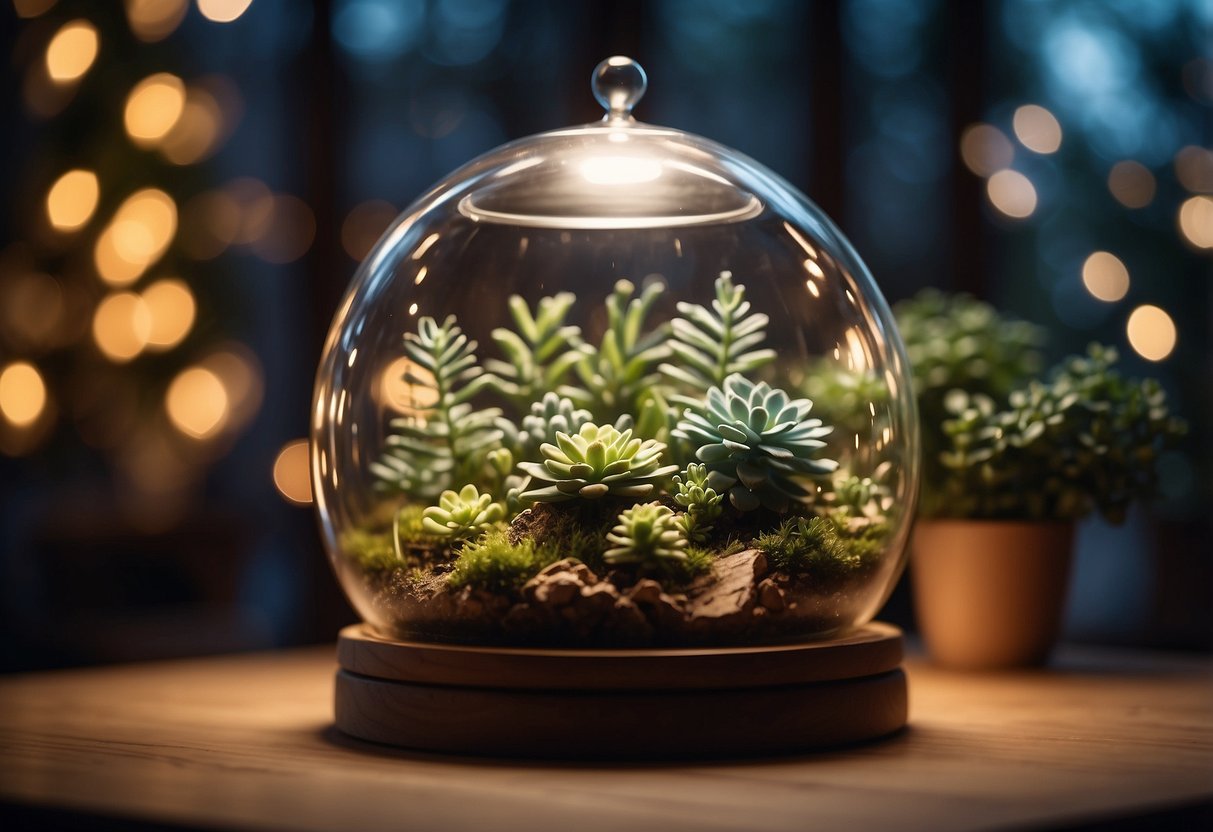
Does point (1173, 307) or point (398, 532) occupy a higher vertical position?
point (1173, 307)

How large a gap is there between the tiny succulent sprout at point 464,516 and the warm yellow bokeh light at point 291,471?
207 cm

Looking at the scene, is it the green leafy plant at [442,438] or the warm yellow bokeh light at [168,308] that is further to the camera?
the warm yellow bokeh light at [168,308]

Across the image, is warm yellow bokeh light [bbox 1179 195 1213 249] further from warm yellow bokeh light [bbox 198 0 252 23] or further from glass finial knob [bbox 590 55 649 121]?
warm yellow bokeh light [bbox 198 0 252 23]

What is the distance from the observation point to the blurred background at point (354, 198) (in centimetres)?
272

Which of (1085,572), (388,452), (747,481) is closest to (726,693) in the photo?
(747,481)

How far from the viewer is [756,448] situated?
1.05m

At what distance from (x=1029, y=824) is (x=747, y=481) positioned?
14.2 inches

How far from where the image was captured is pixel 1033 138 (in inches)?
113

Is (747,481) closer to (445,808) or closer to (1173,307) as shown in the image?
(445,808)

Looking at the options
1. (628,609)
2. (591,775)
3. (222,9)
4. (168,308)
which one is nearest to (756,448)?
(628,609)

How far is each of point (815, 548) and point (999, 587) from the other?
1.58 ft

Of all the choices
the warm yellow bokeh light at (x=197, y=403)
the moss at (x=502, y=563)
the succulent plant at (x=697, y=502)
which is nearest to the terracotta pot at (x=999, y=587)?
the succulent plant at (x=697, y=502)

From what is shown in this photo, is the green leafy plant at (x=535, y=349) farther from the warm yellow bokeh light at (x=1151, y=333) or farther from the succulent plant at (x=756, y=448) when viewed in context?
the warm yellow bokeh light at (x=1151, y=333)

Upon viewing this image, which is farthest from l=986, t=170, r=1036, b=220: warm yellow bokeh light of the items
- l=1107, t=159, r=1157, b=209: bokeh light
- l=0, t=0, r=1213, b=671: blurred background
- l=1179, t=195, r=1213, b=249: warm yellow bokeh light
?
l=1179, t=195, r=1213, b=249: warm yellow bokeh light
